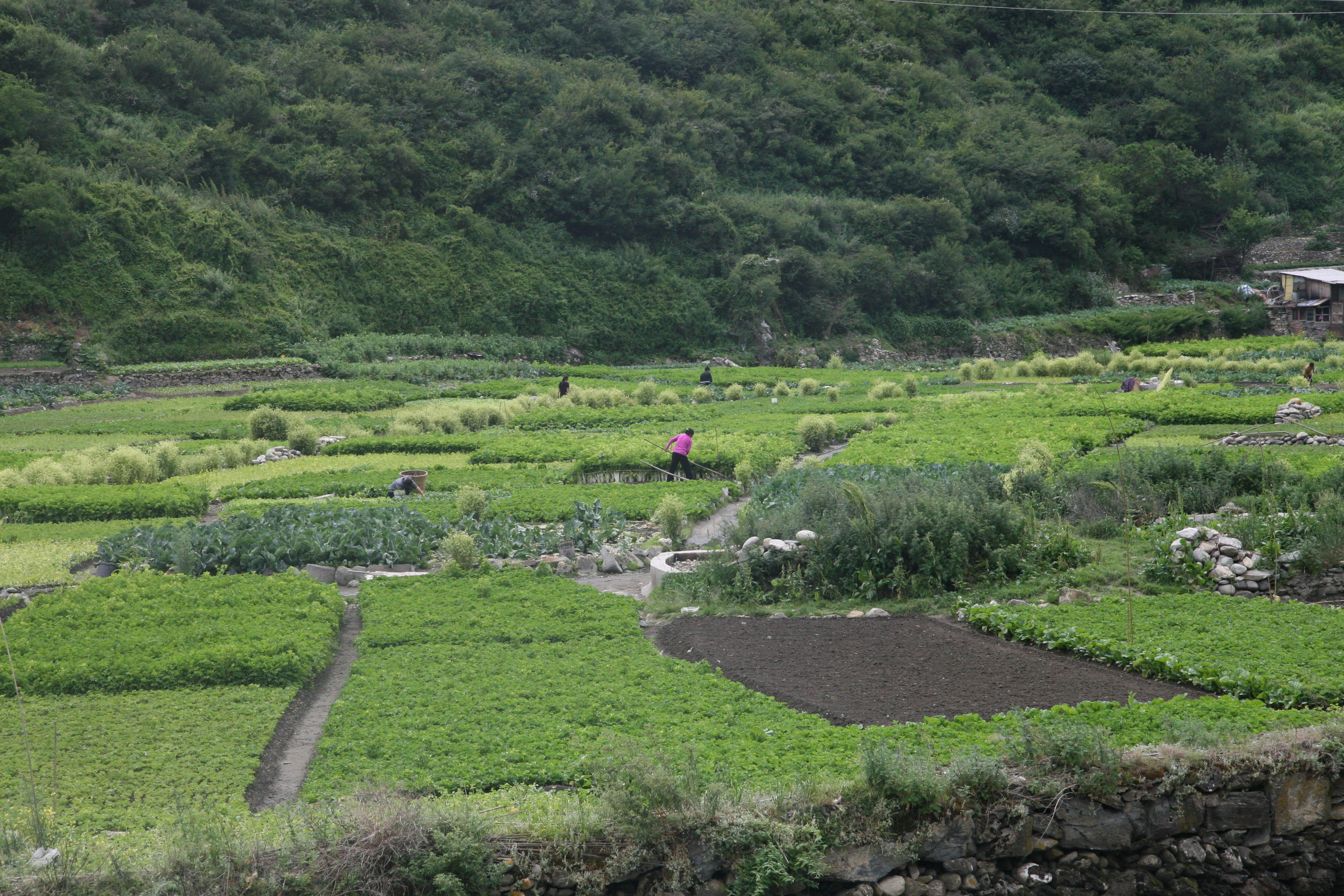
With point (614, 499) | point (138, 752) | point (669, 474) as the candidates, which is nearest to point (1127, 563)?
point (614, 499)

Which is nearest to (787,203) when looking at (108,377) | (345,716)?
(108,377)

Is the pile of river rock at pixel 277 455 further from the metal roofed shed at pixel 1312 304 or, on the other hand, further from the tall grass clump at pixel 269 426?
the metal roofed shed at pixel 1312 304

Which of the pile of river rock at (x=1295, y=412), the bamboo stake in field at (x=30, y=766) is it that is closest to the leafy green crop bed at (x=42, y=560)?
the bamboo stake in field at (x=30, y=766)

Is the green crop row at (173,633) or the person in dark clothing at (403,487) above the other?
the green crop row at (173,633)

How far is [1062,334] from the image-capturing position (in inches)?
2781

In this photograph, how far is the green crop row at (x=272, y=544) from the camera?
15.8m

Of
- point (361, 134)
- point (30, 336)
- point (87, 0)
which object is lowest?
point (30, 336)

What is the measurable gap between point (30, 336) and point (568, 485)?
3772cm

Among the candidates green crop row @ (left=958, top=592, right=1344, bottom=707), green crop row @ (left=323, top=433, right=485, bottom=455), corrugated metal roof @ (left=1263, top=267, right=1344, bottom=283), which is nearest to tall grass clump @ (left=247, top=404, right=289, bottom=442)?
green crop row @ (left=323, top=433, right=485, bottom=455)

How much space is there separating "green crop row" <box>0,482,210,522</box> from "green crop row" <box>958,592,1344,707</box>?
16.1 meters

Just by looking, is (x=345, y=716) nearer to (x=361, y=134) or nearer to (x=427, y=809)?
(x=427, y=809)

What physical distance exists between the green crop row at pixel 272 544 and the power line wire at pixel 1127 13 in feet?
319

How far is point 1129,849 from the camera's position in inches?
279

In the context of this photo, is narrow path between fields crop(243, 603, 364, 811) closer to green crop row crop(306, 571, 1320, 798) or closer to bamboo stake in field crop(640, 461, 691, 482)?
green crop row crop(306, 571, 1320, 798)
